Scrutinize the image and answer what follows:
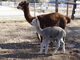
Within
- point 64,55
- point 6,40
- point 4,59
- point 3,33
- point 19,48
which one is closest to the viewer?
point 4,59

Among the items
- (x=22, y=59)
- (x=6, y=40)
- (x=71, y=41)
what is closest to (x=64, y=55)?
(x=22, y=59)

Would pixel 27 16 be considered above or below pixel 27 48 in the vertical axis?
above

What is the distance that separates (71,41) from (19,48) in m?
2.21

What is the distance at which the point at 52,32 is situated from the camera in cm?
484

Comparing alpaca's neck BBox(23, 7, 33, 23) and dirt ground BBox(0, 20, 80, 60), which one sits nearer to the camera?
dirt ground BBox(0, 20, 80, 60)

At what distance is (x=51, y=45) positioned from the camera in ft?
19.8

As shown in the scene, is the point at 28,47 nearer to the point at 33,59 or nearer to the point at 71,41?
the point at 33,59

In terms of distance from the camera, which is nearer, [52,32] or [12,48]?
[52,32]

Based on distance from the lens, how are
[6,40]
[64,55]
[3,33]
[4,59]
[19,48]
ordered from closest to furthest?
[4,59] < [64,55] < [19,48] < [6,40] < [3,33]

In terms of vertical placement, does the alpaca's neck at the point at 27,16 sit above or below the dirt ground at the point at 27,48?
above

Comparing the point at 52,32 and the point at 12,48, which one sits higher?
the point at 52,32

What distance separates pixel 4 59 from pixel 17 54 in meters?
0.51

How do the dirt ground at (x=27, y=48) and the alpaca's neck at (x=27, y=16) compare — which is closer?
the dirt ground at (x=27, y=48)

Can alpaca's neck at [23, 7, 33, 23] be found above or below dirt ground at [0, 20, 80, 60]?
above
